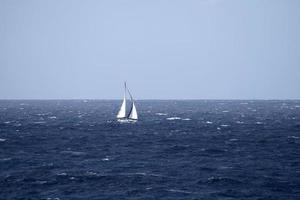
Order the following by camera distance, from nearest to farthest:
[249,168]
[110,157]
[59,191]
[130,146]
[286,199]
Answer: [286,199] < [59,191] < [249,168] < [110,157] < [130,146]

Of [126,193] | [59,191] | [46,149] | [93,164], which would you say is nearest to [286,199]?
[126,193]

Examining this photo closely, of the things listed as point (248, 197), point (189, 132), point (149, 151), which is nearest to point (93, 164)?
point (149, 151)

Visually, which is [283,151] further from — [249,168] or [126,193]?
[126,193]

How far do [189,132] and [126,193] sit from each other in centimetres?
5575

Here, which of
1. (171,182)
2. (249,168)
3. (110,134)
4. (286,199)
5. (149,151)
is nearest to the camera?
(286,199)

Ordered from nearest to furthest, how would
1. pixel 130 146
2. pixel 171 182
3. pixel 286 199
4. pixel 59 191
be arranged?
1. pixel 286 199
2. pixel 59 191
3. pixel 171 182
4. pixel 130 146

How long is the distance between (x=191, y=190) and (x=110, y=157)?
21.9m

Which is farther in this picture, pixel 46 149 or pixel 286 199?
pixel 46 149

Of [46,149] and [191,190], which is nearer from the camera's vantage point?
[191,190]

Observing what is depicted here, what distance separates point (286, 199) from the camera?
42344 millimetres

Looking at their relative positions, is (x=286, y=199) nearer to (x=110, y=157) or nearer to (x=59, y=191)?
(x=59, y=191)

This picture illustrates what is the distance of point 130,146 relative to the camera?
76500 mm

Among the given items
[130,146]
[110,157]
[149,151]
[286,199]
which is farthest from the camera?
[130,146]

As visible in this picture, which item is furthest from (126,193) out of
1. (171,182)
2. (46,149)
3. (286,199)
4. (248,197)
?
(46,149)
